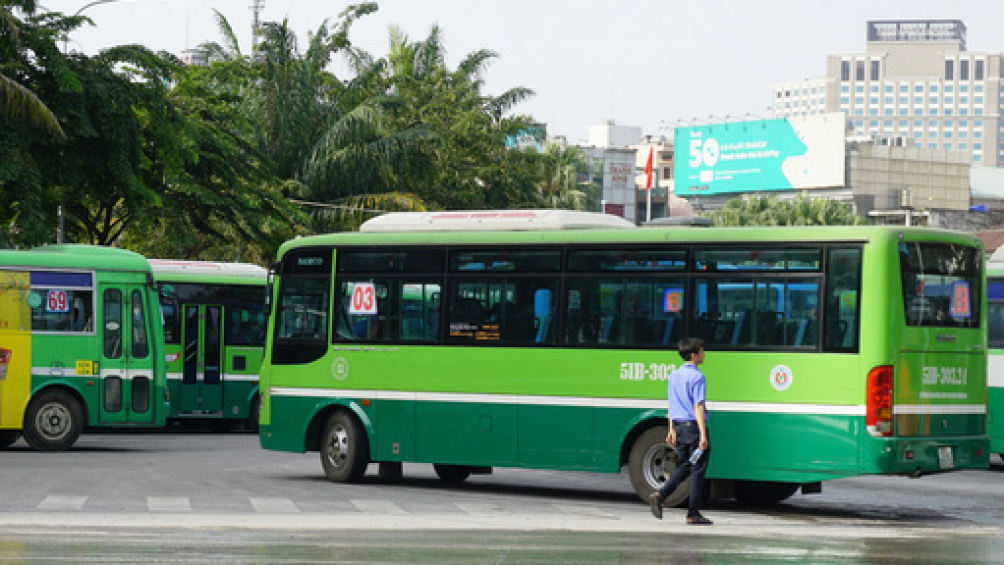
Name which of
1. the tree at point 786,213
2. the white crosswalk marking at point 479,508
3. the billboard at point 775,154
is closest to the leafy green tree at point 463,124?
the white crosswalk marking at point 479,508

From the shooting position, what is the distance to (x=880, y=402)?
583 inches

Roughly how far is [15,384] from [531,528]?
12159 millimetres

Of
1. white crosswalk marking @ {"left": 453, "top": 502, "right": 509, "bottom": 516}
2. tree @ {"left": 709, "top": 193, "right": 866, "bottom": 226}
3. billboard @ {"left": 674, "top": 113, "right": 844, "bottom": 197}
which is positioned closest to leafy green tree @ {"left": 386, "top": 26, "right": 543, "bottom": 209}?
white crosswalk marking @ {"left": 453, "top": 502, "right": 509, "bottom": 516}

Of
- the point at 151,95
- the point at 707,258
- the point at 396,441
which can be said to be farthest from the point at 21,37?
the point at 707,258

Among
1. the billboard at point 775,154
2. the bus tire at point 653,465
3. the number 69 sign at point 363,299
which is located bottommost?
the bus tire at point 653,465

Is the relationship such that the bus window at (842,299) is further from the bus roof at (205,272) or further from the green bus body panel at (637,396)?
the bus roof at (205,272)

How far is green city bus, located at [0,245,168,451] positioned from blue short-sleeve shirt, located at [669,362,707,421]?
12.3 meters

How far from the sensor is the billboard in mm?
139375

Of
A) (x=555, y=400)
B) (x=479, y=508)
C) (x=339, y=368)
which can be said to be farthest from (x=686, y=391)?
(x=339, y=368)

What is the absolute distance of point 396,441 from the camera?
17.9 m

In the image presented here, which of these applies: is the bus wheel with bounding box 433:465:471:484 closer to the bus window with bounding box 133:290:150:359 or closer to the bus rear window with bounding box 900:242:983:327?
the bus rear window with bounding box 900:242:983:327

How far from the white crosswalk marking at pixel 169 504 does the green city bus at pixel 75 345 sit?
827 centimetres

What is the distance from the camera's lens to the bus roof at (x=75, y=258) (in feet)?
78.2

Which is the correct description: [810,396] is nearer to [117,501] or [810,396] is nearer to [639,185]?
[117,501]
